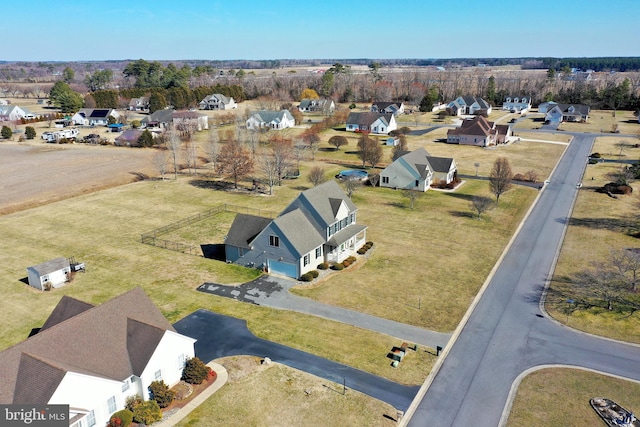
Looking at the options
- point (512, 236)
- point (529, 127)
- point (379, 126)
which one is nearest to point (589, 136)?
point (529, 127)

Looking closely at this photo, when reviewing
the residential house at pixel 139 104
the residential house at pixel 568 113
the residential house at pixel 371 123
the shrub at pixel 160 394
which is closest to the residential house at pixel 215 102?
Answer: the residential house at pixel 139 104

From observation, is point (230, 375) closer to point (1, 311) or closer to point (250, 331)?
point (250, 331)

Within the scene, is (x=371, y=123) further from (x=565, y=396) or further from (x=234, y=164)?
(x=565, y=396)

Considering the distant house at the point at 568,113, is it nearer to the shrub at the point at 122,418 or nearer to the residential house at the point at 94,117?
the residential house at the point at 94,117

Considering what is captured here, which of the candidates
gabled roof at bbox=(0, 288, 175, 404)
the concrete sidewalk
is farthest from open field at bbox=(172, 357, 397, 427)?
gabled roof at bbox=(0, 288, 175, 404)

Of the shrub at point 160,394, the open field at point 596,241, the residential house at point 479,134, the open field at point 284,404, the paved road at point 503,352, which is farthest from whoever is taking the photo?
the residential house at point 479,134

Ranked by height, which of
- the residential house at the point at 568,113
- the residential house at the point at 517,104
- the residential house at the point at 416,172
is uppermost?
the residential house at the point at 517,104

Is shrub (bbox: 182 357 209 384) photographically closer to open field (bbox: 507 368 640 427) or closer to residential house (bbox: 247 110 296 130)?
open field (bbox: 507 368 640 427)
